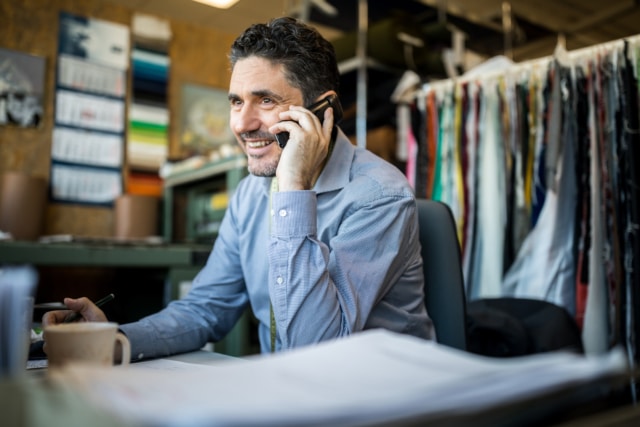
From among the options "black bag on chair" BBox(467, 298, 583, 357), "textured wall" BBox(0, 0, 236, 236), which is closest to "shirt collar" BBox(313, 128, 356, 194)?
"black bag on chair" BBox(467, 298, 583, 357)

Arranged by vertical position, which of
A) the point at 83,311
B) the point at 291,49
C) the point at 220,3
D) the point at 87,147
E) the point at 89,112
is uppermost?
the point at 220,3

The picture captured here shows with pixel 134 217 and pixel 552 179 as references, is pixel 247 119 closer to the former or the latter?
pixel 552 179

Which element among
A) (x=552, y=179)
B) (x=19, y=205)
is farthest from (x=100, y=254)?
(x=552, y=179)

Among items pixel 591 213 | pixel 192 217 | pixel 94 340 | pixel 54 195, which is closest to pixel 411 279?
pixel 94 340

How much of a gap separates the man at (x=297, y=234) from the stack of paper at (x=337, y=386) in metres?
0.46

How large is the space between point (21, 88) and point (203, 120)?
3.62ft

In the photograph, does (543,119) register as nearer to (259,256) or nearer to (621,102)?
(621,102)

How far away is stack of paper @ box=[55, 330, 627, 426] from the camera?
33 centimetres

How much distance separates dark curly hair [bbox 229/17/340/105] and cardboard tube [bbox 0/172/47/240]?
2029mm

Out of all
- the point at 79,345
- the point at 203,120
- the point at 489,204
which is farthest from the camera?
the point at 203,120

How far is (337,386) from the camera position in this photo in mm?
384

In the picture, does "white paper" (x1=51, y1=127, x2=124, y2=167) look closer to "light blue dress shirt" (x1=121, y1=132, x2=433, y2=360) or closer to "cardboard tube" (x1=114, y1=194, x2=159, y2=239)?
"cardboard tube" (x1=114, y1=194, x2=159, y2=239)

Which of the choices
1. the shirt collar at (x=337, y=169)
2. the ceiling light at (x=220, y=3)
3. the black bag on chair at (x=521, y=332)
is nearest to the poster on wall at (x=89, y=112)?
the ceiling light at (x=220, y=3)

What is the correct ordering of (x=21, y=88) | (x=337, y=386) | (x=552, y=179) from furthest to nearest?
(x=21, y=88), (x=552, y=179), (x=337, y=386)
